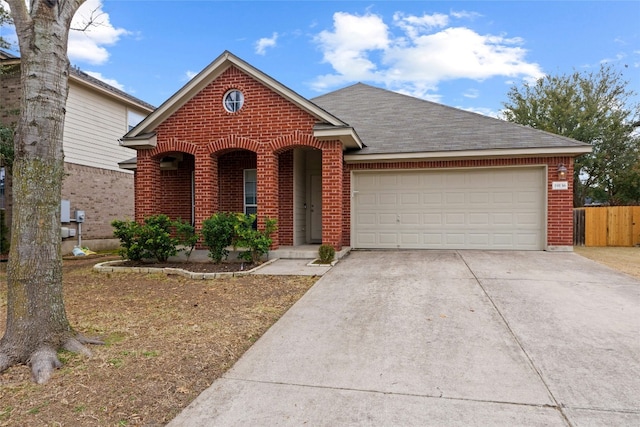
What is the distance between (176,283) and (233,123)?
4203mm

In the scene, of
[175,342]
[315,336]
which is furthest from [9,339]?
[315,336]

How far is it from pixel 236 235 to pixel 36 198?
480 centimetres

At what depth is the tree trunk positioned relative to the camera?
343 centimetres

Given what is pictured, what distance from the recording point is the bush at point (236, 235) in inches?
311

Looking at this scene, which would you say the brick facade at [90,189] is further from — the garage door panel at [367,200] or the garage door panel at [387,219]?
the garage door panel at [387,219]

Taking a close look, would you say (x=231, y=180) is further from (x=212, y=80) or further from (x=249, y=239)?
(x=249, y=239)

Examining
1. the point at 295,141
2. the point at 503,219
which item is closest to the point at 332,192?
the point at 295,141

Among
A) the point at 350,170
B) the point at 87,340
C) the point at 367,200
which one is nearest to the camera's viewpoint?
the point at 87,340

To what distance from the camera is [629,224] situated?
13094 mm

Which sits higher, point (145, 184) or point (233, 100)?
point (233, 100)

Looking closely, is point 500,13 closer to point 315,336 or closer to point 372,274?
point 372,274

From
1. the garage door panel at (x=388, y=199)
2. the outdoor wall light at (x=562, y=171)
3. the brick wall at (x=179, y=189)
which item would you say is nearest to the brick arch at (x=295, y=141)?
the garage door panel at (x=388, y=199)

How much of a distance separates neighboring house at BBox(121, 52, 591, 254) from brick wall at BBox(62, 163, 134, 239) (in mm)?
4284

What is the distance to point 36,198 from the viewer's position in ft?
11.4
